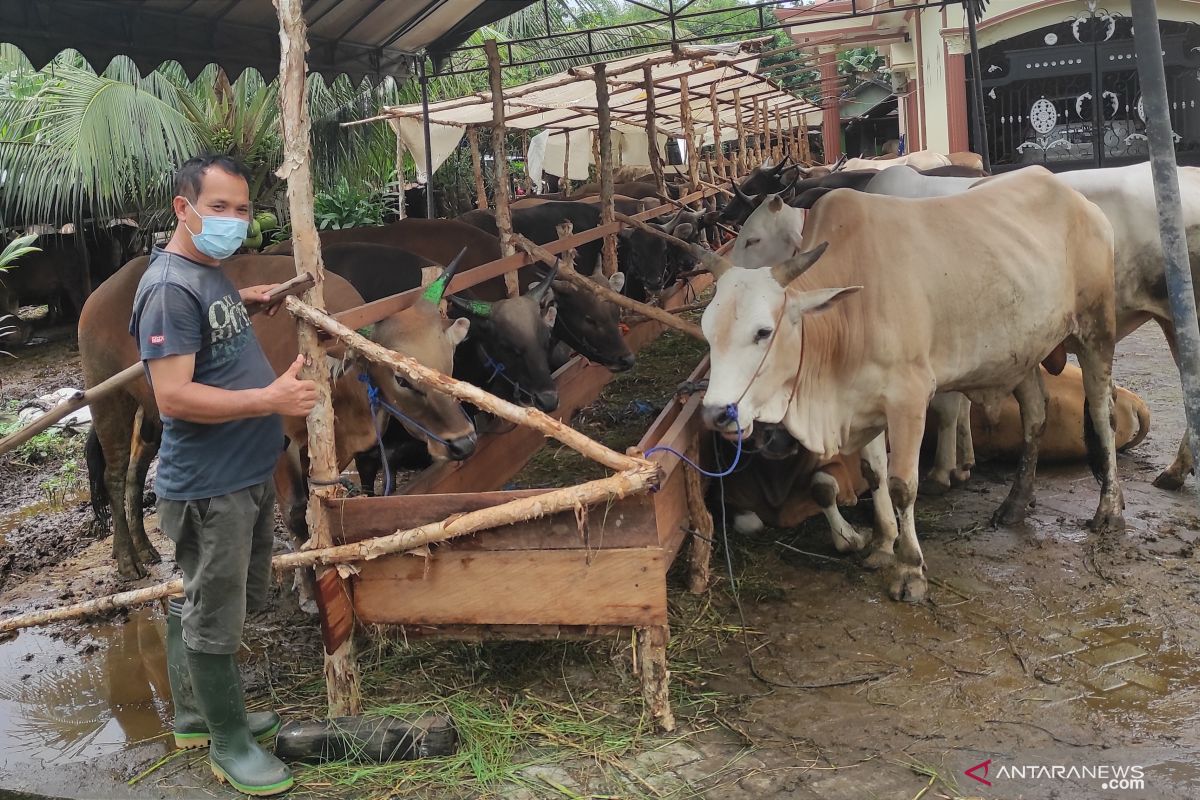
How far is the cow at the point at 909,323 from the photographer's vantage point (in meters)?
4.34

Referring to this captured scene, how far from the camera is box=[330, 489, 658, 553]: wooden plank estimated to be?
3.50 meters

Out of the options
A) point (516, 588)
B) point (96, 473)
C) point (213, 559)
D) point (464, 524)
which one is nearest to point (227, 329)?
point (213, 559)

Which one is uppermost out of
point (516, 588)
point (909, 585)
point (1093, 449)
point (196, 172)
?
point (196, 172)

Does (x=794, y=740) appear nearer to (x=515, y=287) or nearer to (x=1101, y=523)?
(x=1101, y=523)

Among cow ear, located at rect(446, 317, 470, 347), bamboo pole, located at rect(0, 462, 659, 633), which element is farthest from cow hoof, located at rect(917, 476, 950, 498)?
bamboo pole, located at rect(0, 462, 659, 633)

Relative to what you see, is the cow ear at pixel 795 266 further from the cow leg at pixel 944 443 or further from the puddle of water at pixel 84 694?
the puddle of water at pixel 84 694

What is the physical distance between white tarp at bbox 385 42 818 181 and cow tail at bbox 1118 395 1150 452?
13.8 ft

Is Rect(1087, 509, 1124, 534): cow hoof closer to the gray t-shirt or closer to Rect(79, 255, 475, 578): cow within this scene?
Rect(79, 255, 475, 578): cow

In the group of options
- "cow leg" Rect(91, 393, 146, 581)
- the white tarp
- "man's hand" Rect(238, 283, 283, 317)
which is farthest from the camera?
the white tarp

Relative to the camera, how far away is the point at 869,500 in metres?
5.87

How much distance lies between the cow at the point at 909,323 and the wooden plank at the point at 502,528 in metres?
0.79

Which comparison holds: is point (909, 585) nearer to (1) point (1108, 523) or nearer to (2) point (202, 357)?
(1) point (1108, 523)

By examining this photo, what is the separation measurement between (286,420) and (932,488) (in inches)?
151

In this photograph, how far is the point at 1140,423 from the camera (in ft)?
21.1
